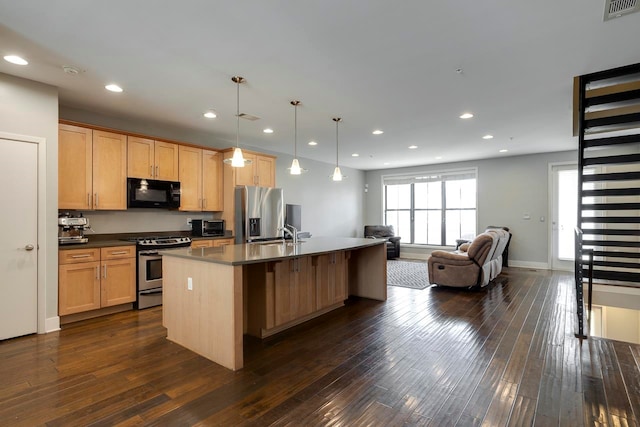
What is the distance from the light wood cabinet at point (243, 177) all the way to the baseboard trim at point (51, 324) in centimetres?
256

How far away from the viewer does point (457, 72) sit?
3.21 m

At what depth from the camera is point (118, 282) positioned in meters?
4.14

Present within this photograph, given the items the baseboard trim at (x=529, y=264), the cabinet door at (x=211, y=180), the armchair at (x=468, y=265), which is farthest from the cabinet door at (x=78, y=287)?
the baseboard trim at (x=529, y=264)

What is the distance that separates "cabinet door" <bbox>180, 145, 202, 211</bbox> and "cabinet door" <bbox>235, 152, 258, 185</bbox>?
1.98 feet

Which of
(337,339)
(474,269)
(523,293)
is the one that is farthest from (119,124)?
(523,293)

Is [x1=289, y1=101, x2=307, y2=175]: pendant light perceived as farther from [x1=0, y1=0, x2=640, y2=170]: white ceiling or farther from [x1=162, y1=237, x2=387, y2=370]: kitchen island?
[x1=162, y1=237, x2=387, y2=370]: kitchen island

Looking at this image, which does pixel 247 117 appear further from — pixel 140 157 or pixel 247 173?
pixel 140 157

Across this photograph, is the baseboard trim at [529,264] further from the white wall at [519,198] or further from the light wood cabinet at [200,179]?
the light wood cabinet at [200,179]

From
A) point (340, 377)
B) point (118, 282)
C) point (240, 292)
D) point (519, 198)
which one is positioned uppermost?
point (519, 198)

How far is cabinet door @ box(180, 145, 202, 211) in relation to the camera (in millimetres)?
5133

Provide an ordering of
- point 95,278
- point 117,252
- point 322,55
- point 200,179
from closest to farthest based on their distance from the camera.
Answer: point 322,55 < point 95,278 < point 117,252 < point 200,179

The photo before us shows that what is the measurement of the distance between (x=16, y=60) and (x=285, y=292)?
10.8 feet

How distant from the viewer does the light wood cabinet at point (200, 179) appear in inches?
203

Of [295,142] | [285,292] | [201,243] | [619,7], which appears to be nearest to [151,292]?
[201,243]
